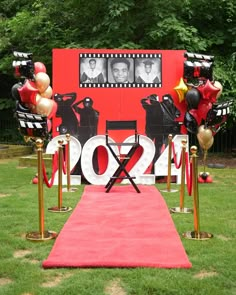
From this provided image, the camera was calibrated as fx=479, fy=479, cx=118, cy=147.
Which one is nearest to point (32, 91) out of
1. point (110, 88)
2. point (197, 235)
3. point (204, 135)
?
point (110, 88)

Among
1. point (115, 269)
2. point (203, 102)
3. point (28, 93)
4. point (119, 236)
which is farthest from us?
point (203, 102)

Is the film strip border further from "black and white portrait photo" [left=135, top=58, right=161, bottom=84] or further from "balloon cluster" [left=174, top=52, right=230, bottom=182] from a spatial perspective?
"balloon cluster" [left=174, top=52, right=230, bottom=182]

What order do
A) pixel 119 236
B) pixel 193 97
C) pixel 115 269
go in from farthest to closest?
pixel 193 97 → pixel 119 236 → pixel 115 269

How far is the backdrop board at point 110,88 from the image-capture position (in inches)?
380

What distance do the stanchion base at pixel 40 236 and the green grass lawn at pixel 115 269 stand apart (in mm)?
80

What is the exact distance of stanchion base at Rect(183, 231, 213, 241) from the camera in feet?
18.2

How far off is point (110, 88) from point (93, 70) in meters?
0.50

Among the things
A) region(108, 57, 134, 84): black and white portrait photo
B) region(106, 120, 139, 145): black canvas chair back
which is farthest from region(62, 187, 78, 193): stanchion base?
region(108, 57, 134, 84): black and white portrait photo

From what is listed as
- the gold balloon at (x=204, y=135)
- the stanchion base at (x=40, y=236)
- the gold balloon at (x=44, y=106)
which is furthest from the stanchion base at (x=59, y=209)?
the gold balloon at (x=204, y=135)

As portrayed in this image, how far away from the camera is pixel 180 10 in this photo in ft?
41.5

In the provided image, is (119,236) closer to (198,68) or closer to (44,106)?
(44,106)

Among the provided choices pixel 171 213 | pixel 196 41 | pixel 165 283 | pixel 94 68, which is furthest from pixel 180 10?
pixel 165 283

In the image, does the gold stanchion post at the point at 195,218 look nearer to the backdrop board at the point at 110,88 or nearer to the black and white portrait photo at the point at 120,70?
the backdrop board at the point at 110,88

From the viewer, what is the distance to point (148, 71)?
9703mm
